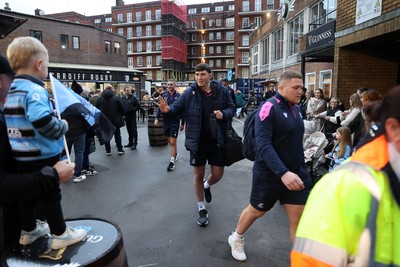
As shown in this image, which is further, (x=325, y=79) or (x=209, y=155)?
(x=325, y=79)

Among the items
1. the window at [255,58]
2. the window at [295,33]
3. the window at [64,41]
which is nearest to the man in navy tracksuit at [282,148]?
the window at [295,33]

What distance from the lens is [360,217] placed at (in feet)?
3.61

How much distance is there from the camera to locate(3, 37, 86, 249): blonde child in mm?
1999

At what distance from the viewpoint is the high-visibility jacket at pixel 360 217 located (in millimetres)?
1094

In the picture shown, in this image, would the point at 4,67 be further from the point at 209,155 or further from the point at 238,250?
the point at 238,250

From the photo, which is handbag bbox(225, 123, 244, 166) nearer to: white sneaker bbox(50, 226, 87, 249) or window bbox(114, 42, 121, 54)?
white sneaker bbox(50, 226, 87, 249)

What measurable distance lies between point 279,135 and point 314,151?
2937 mm

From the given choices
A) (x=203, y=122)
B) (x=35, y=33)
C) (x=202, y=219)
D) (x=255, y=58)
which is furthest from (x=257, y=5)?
(x=202, y=219)

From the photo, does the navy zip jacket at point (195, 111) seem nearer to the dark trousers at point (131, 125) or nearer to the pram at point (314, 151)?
the pram at point (314, 151)

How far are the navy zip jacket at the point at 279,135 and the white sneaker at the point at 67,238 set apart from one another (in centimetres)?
163

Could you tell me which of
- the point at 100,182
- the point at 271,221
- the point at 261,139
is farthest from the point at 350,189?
the point at 100,182

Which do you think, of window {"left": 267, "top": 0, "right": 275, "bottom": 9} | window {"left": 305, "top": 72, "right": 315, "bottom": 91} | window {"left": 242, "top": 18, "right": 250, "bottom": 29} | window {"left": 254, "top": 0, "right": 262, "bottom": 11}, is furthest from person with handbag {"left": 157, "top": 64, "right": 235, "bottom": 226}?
window {"left": 267, "top": 0, "right": 275, "bottom": 9}

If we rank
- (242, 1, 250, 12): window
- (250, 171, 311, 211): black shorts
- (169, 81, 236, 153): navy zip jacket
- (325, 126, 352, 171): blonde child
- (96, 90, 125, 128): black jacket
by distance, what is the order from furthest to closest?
(242, 1, 250, 12): window < (96, 90, 125, 128): black jacket < (325, 126, 352, 171): blonde child < (169, 81, 236, 153): navy zip jacket < (250, 171, 311, 211): black shorts

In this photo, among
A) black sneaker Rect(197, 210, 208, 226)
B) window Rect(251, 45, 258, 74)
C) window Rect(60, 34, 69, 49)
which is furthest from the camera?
window Rect(251, 45, 258, 74)
